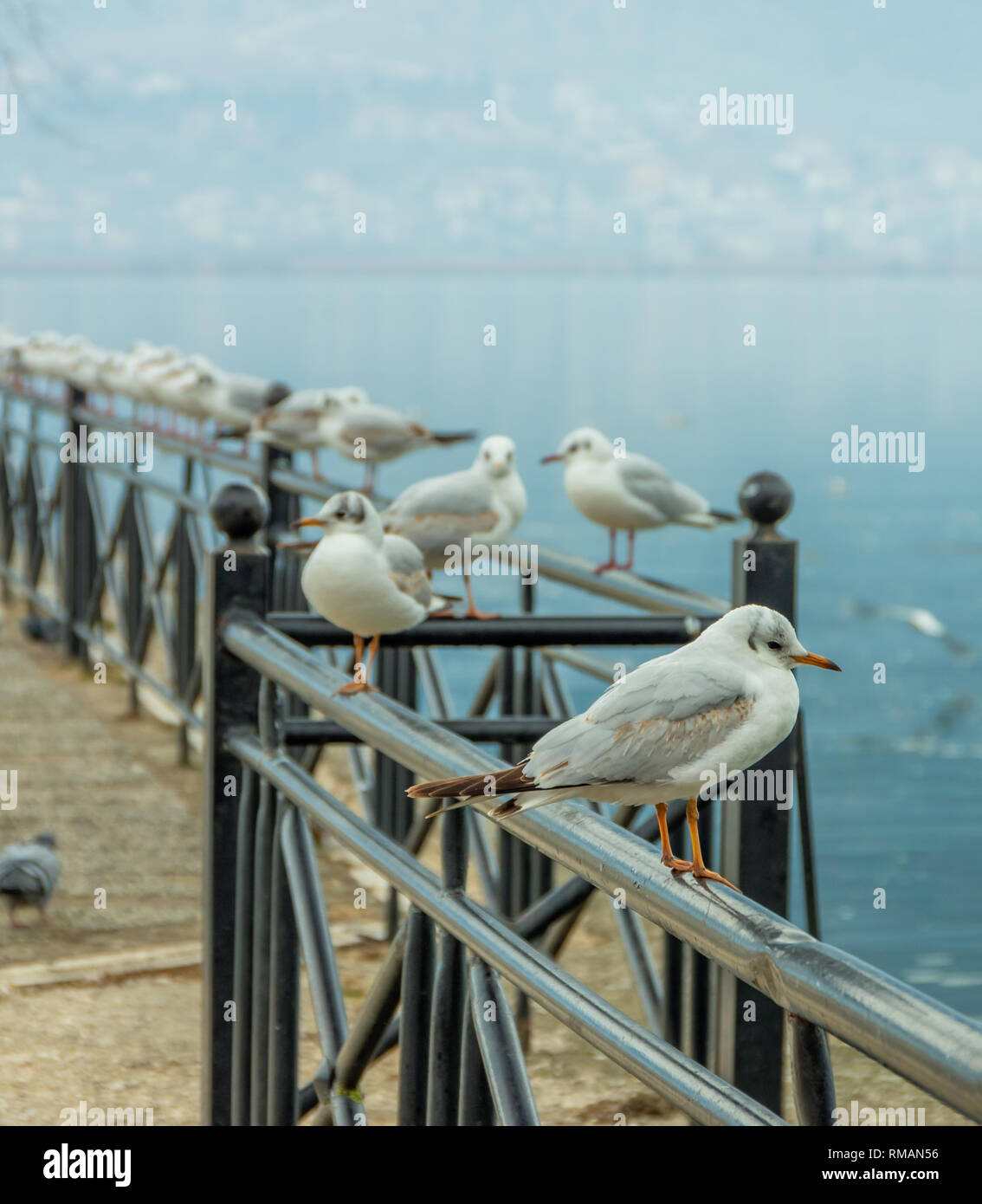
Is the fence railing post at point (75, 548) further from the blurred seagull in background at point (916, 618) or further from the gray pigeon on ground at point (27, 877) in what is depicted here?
the blurred seagull in background at point (916, 618)

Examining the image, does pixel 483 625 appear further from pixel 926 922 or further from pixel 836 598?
pixel 836 598

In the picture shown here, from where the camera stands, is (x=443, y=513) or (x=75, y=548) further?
(x=75, y=548)

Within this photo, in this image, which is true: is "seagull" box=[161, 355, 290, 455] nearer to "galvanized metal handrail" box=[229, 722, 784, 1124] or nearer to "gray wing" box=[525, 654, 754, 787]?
"galvanized metal handrail" box=[229, 722, 784, 1124]

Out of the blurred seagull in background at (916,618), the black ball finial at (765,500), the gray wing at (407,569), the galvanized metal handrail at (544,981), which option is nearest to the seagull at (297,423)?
the gray wing at (407,569)

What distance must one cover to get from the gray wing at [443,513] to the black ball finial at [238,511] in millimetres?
934

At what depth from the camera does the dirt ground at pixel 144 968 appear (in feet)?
13.5

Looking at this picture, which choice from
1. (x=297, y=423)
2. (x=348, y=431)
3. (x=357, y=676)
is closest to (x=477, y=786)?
(x=357, y=676)

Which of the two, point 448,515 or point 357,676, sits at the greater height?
point 448,515

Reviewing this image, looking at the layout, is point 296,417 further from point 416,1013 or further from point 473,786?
point 473,786

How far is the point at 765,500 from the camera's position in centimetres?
325

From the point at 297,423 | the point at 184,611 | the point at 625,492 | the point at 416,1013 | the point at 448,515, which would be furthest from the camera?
the point at 184,611

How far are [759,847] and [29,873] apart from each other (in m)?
2.61

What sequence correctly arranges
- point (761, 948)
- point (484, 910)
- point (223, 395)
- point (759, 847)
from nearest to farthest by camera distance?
point (761, 948) → point (484, 910) → point (759, 847) → point (223, 395)

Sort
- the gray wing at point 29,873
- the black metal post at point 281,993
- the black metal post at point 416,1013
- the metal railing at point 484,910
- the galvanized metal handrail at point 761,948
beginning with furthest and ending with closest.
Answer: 1. the gray wing at point 29,873
2. the black metal post at point 281,993
3. the black metal post at point 416,1013
4. the metal railing at point 484,910
5. the galvanized metal handrail at point 761,948
